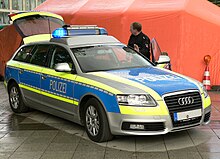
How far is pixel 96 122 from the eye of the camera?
5.83 meters

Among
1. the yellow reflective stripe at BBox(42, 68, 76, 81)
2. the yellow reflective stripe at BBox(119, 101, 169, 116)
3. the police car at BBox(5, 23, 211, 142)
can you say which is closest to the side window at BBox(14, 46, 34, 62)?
the police car at BBox(5, 23, 211, 142)

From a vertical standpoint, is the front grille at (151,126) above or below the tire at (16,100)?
above

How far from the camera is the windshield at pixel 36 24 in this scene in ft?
35.5

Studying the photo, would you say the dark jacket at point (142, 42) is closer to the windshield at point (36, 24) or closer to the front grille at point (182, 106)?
the front grille at point (182, 106)

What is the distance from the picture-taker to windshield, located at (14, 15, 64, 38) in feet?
35.5

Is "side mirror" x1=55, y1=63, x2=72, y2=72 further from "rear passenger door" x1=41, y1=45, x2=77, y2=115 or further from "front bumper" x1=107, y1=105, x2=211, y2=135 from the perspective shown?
"front bumper" x1=107, y1=105, x2=211, y2=135

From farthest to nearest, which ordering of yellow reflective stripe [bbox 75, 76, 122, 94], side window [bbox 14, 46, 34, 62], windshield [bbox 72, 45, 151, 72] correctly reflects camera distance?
side window [bbox 14, 46, 34, 62] < windshield [bbox 72, 45, 151, 72] < yellow reflective stripe [bbox 75, 76, 122, 94]

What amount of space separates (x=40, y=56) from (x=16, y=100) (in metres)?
1.26

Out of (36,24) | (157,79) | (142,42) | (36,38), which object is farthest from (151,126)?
(36,24)

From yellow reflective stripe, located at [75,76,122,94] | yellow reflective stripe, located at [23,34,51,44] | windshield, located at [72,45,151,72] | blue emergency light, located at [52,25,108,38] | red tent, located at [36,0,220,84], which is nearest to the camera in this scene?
yellow reflective stripe, located at [75,76,122,94]

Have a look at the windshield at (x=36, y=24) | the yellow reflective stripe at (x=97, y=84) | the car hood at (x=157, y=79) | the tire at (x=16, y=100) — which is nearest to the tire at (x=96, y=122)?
the yellow reflective stripe at (x=97, y=84)

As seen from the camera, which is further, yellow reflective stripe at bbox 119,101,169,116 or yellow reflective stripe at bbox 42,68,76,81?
yellow reflective stripe at bbox 42,68,76,81

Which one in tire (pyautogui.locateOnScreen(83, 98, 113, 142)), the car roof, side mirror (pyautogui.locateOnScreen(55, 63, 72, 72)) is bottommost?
tire (pyautogui.locateOnScreen(83, 98, 113, 142))

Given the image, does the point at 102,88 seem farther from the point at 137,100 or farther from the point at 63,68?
the point at 63,68
